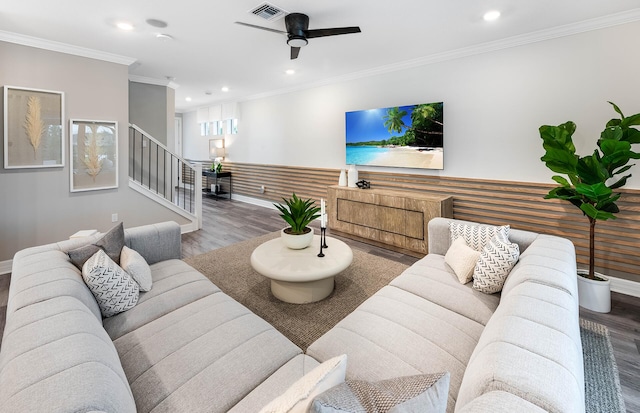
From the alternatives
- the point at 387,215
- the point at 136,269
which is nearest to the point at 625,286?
the point at 387,215

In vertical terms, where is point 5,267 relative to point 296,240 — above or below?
below

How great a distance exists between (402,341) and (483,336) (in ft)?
1.35

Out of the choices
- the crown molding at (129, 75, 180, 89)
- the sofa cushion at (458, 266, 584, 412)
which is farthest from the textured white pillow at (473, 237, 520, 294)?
the crown molding at (129, 75, 180, 89)

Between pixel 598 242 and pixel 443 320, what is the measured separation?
104 inches

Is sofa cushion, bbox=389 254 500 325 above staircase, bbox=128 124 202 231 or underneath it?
underneath

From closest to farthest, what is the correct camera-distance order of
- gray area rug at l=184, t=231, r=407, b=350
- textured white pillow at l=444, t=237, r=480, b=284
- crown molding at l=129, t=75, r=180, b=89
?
textured white pillow at l=444, t=237, r=480, b=284 < gray area rug at l=184, t=231, r=407, b=350 < crown molding at l=129, t=75, r=180, b=89

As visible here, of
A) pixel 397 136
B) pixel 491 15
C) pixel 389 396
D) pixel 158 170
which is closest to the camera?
pixel 389 396

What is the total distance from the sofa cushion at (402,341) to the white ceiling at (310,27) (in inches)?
102

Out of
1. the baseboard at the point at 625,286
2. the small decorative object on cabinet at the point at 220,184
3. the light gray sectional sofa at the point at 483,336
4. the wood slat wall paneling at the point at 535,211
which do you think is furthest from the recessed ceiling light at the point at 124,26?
the baseboard at the point at 625,286

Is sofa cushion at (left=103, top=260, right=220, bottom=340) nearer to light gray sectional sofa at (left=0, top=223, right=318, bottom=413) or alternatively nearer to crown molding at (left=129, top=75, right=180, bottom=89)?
light gray sectional sofa at (left=0, top=223, right=318, bottom=413)

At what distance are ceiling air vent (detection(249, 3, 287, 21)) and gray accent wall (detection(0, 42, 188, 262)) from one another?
2568 millimetres

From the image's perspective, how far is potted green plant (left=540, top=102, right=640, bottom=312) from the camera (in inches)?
101

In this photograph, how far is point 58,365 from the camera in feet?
3.18

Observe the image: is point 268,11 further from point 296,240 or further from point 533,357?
point 533,357
